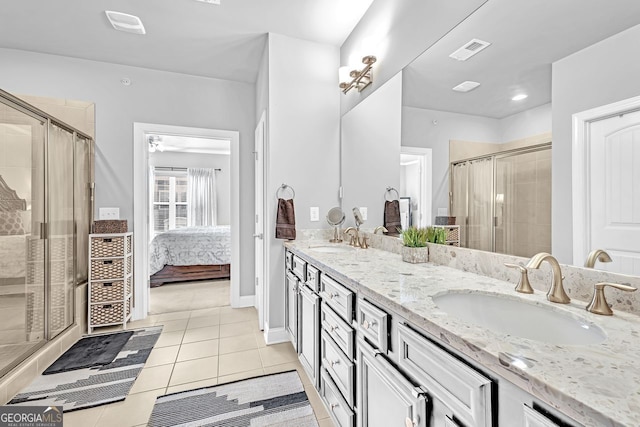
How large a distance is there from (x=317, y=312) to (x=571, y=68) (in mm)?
1552

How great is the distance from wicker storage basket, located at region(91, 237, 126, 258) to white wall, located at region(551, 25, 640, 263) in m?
3.30

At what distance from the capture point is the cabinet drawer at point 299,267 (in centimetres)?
198

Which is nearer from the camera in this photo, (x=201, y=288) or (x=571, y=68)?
(x=571, y=68)

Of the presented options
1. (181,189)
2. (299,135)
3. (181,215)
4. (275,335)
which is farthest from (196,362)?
(181,189)

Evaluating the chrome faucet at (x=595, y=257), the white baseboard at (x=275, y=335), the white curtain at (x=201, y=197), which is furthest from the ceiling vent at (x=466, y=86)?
the white curtain at (x=201, y=197)

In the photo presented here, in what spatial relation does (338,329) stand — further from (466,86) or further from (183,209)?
(183,209)

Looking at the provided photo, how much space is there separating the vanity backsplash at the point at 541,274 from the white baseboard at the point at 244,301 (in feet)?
8.12

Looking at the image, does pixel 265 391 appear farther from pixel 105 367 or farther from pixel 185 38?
pixel 185 38

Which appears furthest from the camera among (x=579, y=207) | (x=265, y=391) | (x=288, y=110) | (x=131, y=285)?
(x=131, y=285)

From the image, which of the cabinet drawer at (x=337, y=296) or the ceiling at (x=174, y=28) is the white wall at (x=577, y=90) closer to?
the cabinet drawer at (x=337, y=296)

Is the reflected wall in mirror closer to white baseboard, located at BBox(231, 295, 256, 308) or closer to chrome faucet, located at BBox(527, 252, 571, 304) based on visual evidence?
chrome faucet, located at BBox(527, 252, 571, 304)

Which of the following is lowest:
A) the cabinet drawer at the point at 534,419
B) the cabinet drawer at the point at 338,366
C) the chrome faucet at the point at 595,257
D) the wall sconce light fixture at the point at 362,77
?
the cabinet drawer at the point at 338,366

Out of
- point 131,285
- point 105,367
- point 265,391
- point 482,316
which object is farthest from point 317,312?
point 131,285

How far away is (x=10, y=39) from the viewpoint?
257 centimetres
